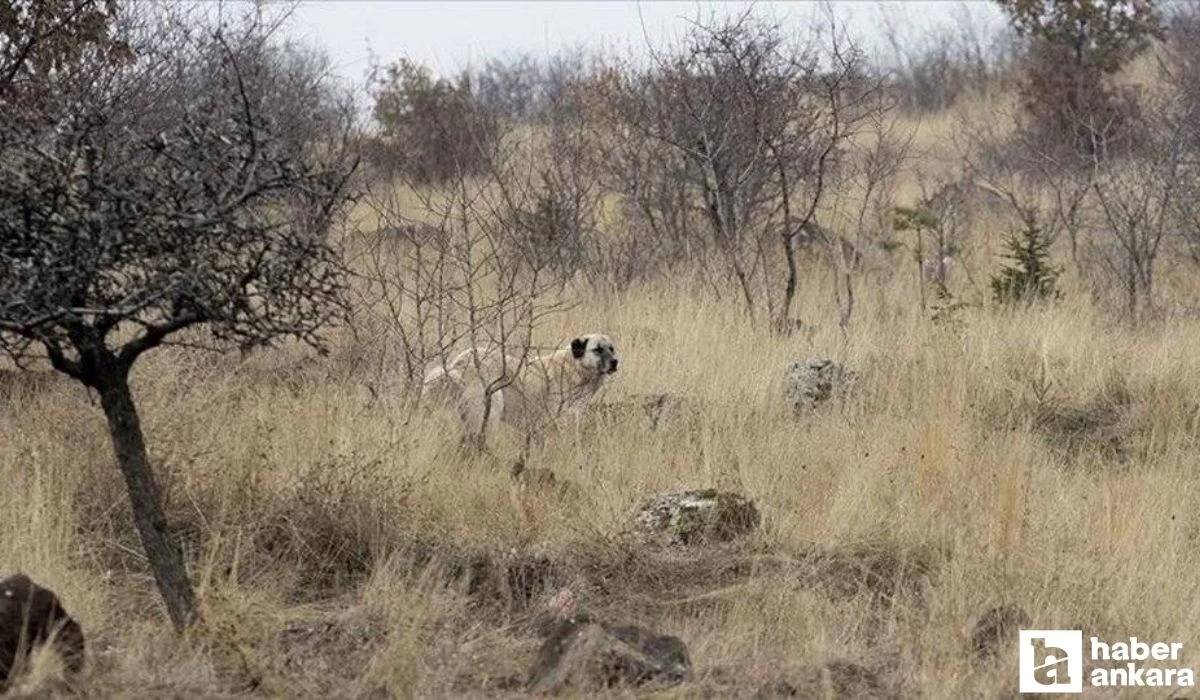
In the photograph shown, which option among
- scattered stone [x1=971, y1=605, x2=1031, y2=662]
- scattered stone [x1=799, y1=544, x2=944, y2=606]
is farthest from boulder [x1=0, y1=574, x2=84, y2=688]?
scattered stone [x1=971, y1=605, x2=1031, y2=662]

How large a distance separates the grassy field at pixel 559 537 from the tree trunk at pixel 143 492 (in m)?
0.13

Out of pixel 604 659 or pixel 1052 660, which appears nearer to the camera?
pixel 604 659

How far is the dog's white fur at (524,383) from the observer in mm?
7719

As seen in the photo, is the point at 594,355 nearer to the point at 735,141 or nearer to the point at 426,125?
the point at 735,141

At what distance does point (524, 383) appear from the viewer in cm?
830

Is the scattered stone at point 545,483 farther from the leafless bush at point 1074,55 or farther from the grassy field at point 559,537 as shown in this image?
A: the leafless bush at point 1074,55

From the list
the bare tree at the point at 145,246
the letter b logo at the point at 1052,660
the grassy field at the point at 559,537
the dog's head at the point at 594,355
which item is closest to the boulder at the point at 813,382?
the grassy field at the point at 559,537

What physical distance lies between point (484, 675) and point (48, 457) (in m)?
2.41

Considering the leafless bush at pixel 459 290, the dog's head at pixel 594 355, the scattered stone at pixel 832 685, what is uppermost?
the leafless bush at pixel 459 290

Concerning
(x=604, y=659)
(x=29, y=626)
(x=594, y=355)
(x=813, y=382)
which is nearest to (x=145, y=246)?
(x=29, y=626)

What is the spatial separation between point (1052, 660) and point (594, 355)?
160 inches

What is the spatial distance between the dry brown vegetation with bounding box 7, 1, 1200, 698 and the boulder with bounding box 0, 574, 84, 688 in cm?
10

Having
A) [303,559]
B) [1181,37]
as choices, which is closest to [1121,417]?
[303,559]

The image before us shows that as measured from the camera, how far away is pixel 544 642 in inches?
191
